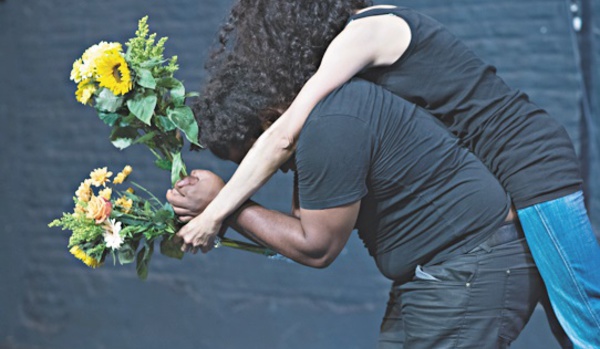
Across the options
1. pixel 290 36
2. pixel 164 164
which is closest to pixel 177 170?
pixel 164 164

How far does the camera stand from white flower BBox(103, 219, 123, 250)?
1.83 m

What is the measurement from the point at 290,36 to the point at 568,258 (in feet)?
2.46

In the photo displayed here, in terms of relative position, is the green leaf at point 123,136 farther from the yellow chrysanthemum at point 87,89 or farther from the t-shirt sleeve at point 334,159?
the t-shirt sleeve at point 334,159

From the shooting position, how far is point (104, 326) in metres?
4.09

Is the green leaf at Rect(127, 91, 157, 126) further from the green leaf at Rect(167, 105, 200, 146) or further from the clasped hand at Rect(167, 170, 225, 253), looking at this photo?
the clasped hand at Rect(167, 170, 225, 253)

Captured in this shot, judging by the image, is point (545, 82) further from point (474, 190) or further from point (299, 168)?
point (299, 168)

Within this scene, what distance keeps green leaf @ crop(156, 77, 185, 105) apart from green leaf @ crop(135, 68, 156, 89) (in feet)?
0.16

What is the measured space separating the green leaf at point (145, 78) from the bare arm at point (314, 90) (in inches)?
11.4

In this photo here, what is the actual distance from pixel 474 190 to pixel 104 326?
2881mm

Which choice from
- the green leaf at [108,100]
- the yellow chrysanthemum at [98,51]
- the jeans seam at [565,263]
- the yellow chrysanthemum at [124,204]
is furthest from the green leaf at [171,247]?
the jeans seam at [565,263]

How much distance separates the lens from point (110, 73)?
1830 mm

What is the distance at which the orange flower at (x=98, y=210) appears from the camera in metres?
1.82

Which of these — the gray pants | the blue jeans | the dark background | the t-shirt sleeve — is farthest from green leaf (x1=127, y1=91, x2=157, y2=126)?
the dark background

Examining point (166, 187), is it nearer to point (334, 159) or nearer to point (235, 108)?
point (235, 108)
